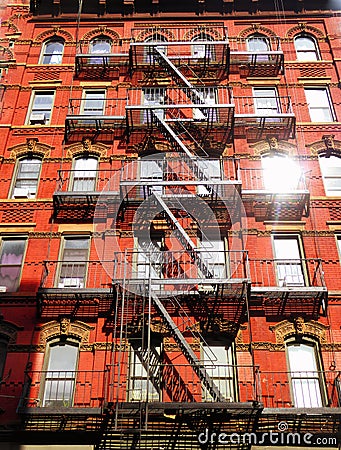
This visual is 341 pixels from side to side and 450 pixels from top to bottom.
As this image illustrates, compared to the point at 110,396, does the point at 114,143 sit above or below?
above

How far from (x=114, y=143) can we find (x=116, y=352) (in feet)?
24.7

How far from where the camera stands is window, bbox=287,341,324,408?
526 inches

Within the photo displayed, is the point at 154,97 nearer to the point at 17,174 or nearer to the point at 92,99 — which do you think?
the point at 92,99

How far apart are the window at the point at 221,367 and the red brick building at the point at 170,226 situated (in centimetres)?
4

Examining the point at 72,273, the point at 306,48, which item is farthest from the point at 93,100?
the point at 306,48

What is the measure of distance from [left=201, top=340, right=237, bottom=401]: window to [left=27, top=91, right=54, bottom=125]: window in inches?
403

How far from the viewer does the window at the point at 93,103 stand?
63.9 ft

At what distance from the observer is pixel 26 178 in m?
17.8

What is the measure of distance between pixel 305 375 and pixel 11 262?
9.05 m

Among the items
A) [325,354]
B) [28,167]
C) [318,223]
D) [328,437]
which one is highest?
[28,167]

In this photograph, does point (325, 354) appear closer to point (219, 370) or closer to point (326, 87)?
point (219, 370)

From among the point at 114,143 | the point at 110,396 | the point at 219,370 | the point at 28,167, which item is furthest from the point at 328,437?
the point at 28,167

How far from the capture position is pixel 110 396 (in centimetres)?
1316
